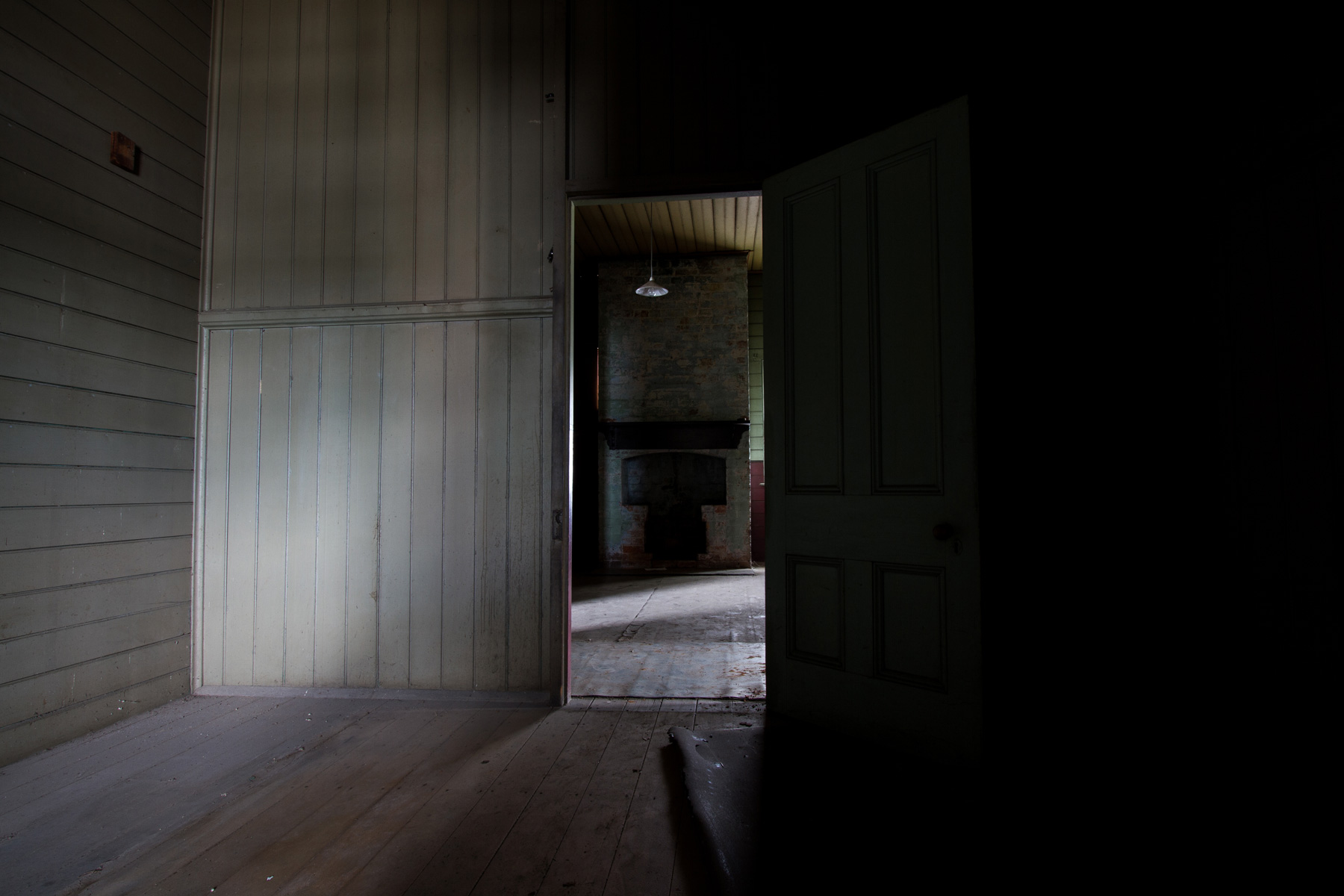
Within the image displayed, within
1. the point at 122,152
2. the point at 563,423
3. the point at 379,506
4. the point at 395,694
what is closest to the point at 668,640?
the point at 395,694

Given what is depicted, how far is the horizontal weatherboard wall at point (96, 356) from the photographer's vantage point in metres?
2.40

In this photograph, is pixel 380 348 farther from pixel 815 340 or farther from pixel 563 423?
pixel 815 340

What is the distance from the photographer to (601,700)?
299cm

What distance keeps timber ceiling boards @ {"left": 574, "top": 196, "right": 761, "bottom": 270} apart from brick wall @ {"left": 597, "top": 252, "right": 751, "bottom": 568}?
0.29 m

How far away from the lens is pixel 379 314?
3121 millimetres

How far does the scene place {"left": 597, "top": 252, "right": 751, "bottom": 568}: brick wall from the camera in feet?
27.9

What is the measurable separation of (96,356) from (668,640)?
3314 mm

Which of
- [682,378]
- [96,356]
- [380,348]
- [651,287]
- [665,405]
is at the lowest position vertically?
[96,356]

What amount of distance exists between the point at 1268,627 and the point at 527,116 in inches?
139

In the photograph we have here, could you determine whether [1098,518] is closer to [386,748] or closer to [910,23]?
[910,23]

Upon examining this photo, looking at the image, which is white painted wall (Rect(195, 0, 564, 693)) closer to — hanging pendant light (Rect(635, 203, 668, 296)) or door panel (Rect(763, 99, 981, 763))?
door panel (Rect(763, 99, 981, 763))

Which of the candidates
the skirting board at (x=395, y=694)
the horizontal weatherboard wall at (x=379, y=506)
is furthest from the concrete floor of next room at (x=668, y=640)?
the horizontal weatherboard wall at (x=379, y=506)

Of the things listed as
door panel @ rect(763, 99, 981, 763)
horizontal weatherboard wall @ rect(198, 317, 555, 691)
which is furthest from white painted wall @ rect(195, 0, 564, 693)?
door panel @ rect(763, 99, 981, 763)

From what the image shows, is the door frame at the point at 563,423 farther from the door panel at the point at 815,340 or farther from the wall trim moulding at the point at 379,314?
the door panel at the point at 815,340
